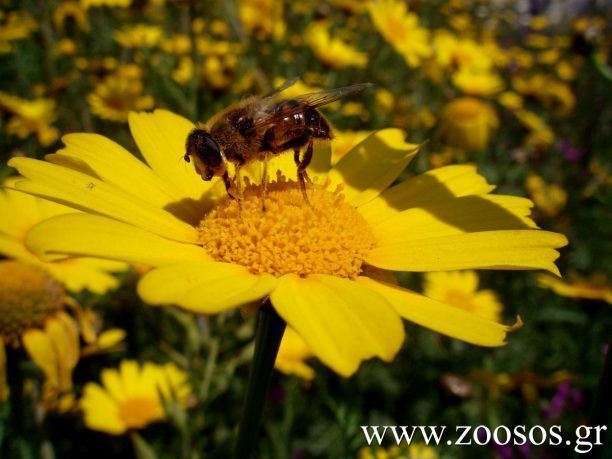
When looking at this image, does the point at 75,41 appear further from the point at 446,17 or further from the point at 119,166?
the point at 119,166

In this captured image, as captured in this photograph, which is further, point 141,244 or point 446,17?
point 446,17

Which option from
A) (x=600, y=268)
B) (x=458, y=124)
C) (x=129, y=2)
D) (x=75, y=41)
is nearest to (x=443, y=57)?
(x=458, y=124)

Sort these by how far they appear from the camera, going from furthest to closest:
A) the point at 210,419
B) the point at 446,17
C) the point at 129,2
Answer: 1. the point at 446,17
2. the point at 129,2
3. the point at 210,419

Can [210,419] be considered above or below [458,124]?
below

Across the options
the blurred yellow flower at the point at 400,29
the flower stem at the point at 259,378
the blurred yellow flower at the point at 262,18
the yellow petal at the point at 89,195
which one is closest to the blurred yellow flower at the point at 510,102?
the blurred yellow flower at the point at 400,29

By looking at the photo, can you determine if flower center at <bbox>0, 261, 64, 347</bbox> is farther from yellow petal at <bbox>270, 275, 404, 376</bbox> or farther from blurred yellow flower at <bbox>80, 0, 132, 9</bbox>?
blurred yellow flower at <bbox>80, 0, 132, 9</bbox>

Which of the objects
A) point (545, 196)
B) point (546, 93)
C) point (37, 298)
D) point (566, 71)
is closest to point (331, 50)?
point (545, 196)

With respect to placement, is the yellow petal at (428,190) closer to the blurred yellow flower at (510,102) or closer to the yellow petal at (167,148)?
the yellow petal at (167,148)
